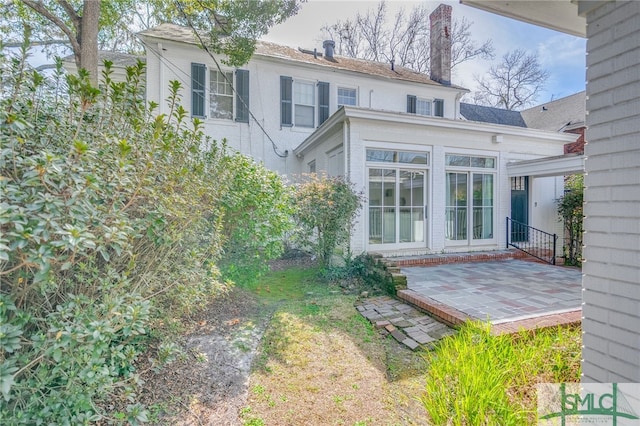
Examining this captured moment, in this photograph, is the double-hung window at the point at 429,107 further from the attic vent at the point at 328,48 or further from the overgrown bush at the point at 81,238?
the overgrown bush at the point at 81,238

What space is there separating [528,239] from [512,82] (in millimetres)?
17021

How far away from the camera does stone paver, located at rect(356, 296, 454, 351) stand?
3.65 m

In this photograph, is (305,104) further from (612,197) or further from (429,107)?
(612,197)

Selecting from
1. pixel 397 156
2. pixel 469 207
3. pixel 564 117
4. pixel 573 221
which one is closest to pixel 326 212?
pixel 397 156

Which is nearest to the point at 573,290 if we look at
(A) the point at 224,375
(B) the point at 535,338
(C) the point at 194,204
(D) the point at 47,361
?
(B) the point at 535,338

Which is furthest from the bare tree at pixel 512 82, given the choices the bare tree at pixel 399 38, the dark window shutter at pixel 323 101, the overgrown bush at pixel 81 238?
the overgrown bush at pixel 81 238

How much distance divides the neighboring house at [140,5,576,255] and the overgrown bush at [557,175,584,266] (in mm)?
778

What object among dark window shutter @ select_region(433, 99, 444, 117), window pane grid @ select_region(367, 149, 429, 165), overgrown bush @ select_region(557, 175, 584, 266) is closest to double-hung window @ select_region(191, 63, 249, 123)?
window pane grid @ select_region(367, 149, 429, 165)

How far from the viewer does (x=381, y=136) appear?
719 centimetres

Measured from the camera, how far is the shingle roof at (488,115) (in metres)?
15.6

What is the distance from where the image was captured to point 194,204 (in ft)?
9.12

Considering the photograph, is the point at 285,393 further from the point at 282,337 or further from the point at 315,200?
the point at 315,200

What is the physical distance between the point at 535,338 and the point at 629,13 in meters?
2.86

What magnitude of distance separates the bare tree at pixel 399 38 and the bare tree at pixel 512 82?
9.71 feet
